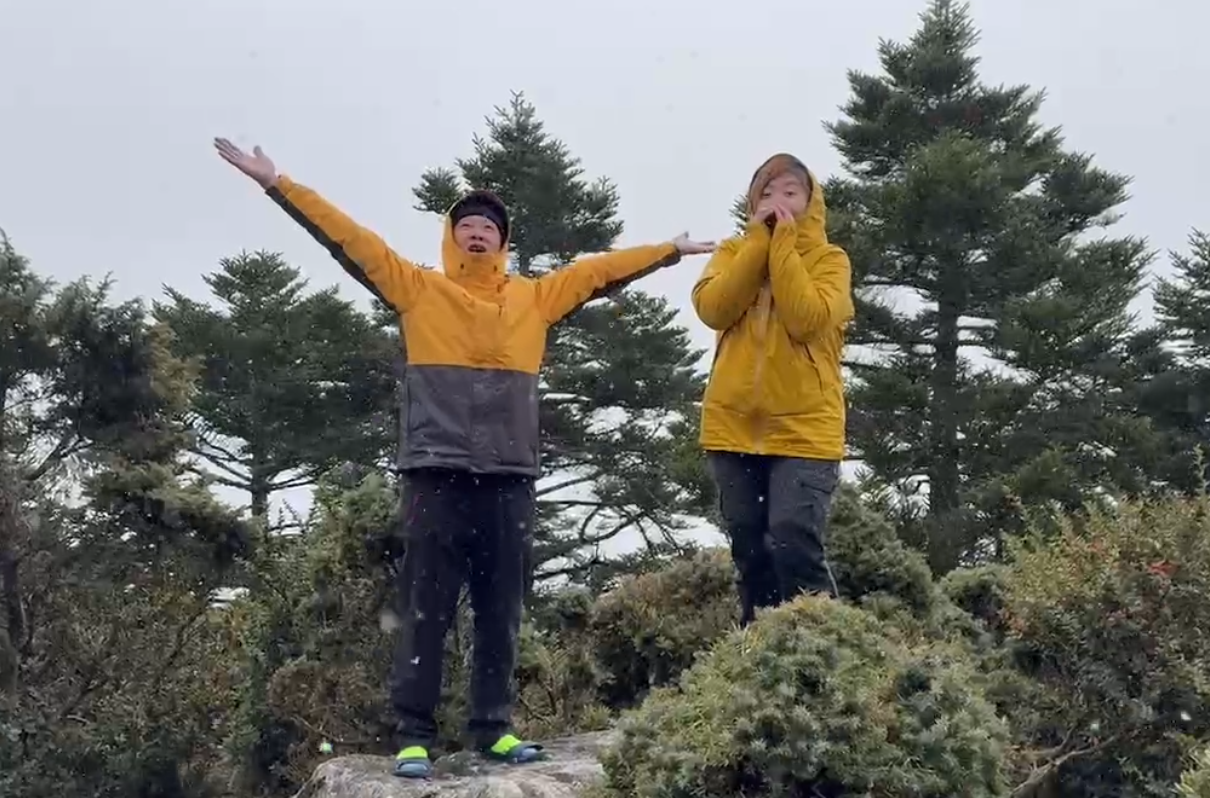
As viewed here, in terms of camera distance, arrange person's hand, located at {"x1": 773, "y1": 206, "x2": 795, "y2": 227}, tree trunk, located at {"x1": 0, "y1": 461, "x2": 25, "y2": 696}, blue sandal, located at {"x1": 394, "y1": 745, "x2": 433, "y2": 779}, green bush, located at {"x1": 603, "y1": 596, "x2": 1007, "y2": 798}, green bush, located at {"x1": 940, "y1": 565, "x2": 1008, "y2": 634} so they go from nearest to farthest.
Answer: green bush, located at {"x1": 603, "y1": 596, "x2": 1007, "y2": 798}
blue sandal, located at {"x1": 394, "y1": 745, "x2": 433, "y2": 779}
person's hand, located at {"x1": 773, "y1": 206, "x2": 795, "y2": 227}
green bush, located at {"x1": 940, "y1": 565, "x2": 1008, "y2": 634}
tree trunk, located at {"x1": 0, "y1": 461, "x2": 25, "y2": 696}

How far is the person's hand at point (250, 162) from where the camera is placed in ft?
14.7

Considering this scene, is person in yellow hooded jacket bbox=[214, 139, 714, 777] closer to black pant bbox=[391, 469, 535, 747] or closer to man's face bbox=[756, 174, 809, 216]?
black pant bbox=[391, 469, 535, 747]

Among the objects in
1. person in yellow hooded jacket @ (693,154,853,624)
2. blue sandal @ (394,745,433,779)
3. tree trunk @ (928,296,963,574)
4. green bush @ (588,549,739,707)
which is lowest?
blue sandal @ (394,745,433,779)

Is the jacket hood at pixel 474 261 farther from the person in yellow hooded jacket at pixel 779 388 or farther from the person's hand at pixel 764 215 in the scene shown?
the person's hand at pixel 764 215

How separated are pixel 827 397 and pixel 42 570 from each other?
504 cm

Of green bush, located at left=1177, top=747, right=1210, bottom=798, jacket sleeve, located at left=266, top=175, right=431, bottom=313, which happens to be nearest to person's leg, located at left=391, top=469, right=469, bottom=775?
jacket sleeve, located at left=266, top=175, right=431, bottom=313

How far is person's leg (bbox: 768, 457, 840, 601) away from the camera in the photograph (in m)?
4.46

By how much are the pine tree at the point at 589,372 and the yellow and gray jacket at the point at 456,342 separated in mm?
13075

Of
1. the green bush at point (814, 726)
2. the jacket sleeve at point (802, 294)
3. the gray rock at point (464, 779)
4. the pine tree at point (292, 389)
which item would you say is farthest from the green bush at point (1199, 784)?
the pine tree at point (292, 389)

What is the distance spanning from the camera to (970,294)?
17.9m

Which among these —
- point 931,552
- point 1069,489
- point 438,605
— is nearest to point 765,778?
point 438,605

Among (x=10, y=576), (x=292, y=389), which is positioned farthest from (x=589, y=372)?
(x=10, y=576)

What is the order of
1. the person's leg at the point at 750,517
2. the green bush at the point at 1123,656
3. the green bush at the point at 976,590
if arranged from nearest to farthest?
1. the green bush at the point at 1123,656
2. the person's leg at the point at 750,517
3. the green bush at the point at 976,590

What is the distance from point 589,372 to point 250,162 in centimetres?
1448
